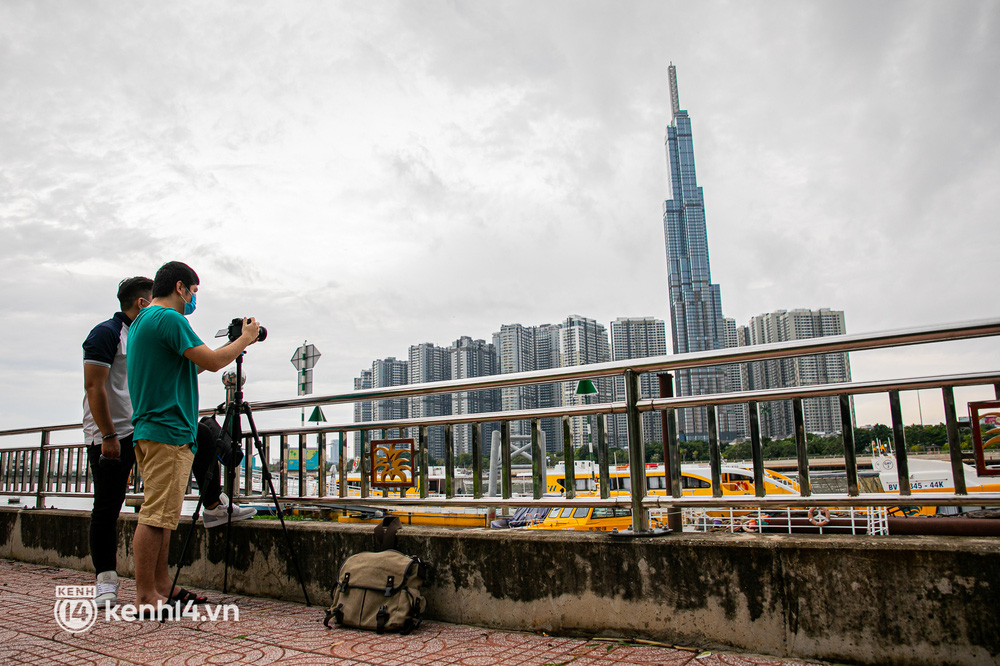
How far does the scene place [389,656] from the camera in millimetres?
3051

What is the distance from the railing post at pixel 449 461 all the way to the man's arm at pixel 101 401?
2.05 m

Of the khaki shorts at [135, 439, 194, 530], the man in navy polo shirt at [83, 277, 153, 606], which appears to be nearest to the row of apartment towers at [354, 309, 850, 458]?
the khaki shorts at [135, 439, 194, 530]

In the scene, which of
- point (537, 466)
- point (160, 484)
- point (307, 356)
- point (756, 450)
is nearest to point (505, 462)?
point (537, 466)

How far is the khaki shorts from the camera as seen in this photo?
378 cm

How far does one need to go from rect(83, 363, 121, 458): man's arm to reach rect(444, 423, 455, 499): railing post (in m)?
2.05

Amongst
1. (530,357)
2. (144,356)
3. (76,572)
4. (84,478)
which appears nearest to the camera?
(144,356)

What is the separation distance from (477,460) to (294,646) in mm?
1390

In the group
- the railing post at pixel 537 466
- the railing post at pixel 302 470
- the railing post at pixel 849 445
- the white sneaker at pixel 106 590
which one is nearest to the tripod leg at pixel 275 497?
the railing post at pixel 302 470

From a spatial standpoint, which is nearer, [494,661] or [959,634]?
[959,634]

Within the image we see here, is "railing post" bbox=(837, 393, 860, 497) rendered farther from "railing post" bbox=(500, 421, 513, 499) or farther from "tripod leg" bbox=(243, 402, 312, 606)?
"tripod leg" bbox=(243, 402, 312, 606)

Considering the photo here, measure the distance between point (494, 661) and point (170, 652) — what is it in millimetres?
1546

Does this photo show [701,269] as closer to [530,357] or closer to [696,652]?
[530,357]

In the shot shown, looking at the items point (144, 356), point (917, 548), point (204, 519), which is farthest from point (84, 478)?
point (917, 548)

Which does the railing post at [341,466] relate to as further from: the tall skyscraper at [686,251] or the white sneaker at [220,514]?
the tall skyscraper at [686,251]
